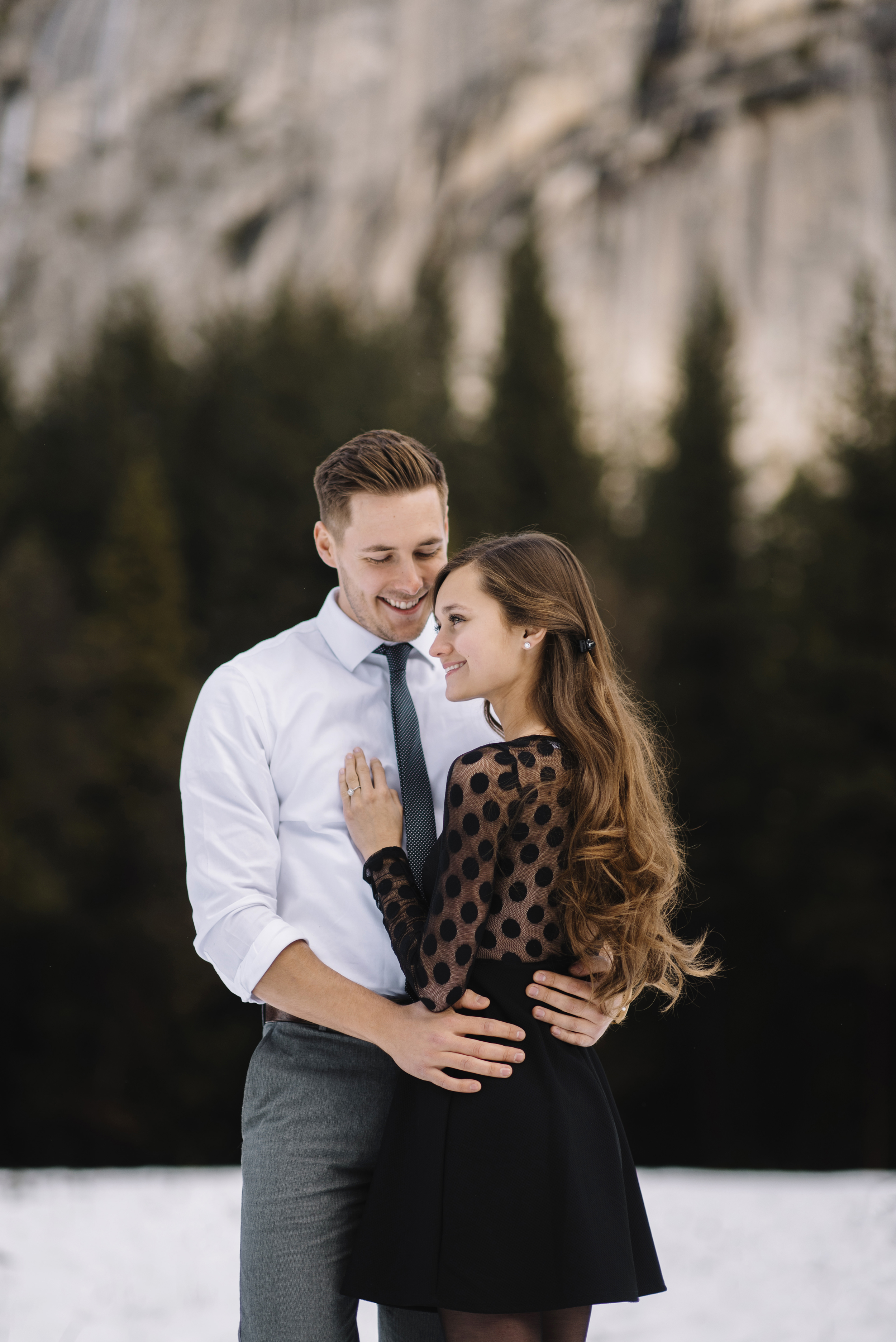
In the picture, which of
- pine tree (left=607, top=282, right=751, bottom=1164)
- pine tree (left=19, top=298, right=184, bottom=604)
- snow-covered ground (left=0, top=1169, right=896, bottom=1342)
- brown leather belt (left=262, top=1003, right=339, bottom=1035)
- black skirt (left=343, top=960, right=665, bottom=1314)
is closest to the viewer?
black skirt (left=343, top=960, right=665, bottom=1314)

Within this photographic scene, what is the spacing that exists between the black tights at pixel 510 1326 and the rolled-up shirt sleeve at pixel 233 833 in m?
0.51

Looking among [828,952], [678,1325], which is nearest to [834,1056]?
[828,952]

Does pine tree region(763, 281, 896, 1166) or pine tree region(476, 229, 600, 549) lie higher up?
pine tree region(476, 229, 600, 549)

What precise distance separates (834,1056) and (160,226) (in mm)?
13440

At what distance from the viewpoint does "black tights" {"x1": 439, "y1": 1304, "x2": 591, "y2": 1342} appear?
5.06ft

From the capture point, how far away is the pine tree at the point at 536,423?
13938 millimetres

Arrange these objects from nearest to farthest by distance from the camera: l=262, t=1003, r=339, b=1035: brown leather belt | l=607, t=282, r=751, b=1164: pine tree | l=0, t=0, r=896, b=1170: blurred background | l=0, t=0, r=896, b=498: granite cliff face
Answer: l=262, t=1003, r=339, b=1035: brown leather belt < l=0, t=0, r=896, b=1170: blurred background < l=607, t=282, r=751, b=1164: pine tree < l=0, t=0, r=896, b=498: granite cliff face

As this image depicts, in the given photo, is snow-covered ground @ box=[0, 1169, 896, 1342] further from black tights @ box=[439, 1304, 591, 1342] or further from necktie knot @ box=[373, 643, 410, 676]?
necktie knot @ box=[373, 643, 410, 676]

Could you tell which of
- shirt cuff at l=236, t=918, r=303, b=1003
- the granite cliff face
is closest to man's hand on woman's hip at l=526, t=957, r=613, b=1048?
shirt cuff at l=236, t=918, r=303, b=1003

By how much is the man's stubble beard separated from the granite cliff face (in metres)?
14.0

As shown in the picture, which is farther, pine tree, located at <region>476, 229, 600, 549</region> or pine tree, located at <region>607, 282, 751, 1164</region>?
pine tree, located at <region>476, 229, 600, 549</region>

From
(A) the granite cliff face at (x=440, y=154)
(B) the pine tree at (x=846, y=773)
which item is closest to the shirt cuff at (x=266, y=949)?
(B) the pine tree at (x=846, y=773)

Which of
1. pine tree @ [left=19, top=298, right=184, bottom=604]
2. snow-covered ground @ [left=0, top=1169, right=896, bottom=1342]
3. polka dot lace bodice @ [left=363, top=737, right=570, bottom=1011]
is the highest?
pine tree @ [left=19, top=298, right=184, bottom=604]

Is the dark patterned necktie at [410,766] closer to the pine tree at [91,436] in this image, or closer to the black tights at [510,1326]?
the black tights at [510,1326]
